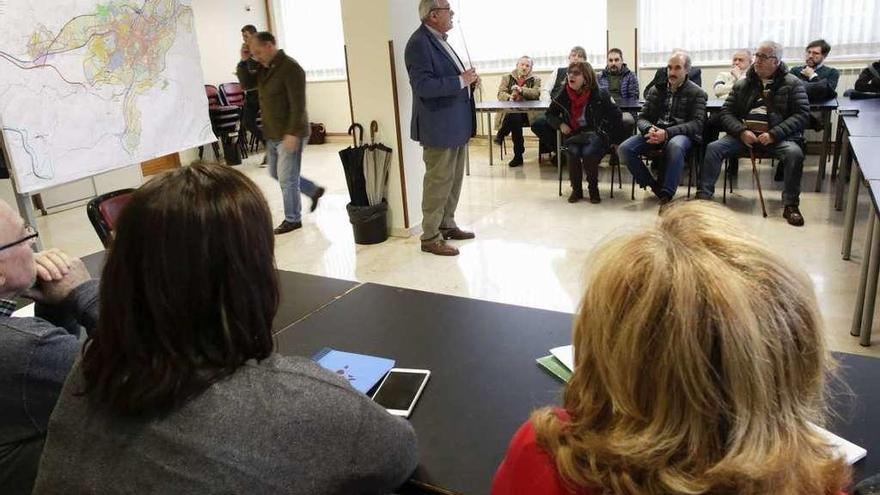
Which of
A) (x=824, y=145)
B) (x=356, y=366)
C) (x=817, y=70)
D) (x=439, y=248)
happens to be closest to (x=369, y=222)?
(x=439, y=248)

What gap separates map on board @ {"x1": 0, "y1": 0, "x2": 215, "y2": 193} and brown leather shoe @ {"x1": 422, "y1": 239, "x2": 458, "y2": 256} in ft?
5.04

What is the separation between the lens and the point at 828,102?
5094 millimetres

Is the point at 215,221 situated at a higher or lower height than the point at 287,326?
higher

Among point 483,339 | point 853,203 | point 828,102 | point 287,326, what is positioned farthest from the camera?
point 828,102

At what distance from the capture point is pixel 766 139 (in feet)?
15.1

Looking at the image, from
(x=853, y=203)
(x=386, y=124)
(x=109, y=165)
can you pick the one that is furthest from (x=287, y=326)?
(x=853, y=203)

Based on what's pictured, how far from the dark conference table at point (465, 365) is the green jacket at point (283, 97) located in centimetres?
302

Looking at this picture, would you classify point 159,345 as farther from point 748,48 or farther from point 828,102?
point 748,48

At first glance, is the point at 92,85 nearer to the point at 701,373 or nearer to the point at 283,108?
the point at 283,108

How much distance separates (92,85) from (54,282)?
70.9 inches

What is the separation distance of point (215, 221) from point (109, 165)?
256 cm

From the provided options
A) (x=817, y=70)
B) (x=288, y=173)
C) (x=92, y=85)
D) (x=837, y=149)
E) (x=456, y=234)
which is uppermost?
(x=92, y=85)

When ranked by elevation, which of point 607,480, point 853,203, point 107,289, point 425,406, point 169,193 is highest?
point 169,193

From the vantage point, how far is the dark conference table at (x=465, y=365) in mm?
1129
